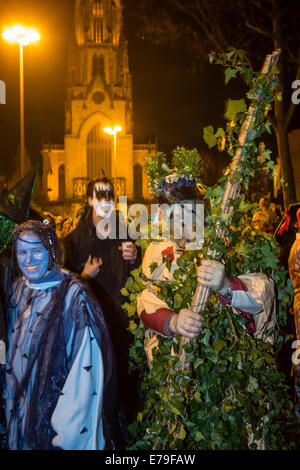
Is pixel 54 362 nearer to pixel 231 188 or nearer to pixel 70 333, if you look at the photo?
pixel 70 333

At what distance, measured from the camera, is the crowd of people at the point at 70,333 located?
2.52m

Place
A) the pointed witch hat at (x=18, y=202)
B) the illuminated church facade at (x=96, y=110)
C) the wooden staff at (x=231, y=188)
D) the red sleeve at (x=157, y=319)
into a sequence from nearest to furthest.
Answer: the wooden staff at (x=231, y=188), the red sleeve at (x=157, y=319), the pointed witch hat at (x=18, y=202), the illuminated church facade at (x=96, y=110)

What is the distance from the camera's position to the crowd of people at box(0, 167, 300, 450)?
8.25 feet

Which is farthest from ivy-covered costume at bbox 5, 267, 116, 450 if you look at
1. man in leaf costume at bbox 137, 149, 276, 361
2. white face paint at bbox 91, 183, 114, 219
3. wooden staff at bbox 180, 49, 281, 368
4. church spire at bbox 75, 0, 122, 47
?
church spire at bbox 75, 0, 122, 47

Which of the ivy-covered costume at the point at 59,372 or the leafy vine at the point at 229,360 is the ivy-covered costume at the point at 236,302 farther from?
the ivy-covered costume at the point at 59,372

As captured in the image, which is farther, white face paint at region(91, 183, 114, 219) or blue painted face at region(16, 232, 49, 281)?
white face paint at region(91, 183, 114, 219)

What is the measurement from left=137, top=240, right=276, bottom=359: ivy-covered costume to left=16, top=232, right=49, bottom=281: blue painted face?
0.71 m

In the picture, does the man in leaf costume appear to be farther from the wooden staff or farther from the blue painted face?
the blue painted face

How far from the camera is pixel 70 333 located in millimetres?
2707

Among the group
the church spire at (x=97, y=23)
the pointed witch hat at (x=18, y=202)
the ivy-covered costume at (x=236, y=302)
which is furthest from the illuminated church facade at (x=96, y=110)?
the ivy-covered costume at (x=236, y=302)

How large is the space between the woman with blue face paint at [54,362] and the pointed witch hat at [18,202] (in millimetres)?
643

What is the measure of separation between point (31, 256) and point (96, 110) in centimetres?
6482

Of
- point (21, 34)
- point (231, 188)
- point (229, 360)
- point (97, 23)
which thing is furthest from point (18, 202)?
point (97, 23)
